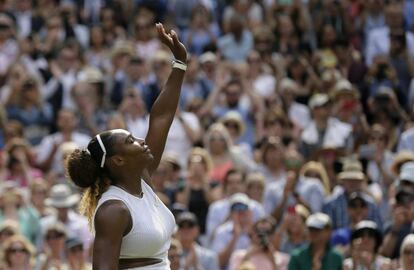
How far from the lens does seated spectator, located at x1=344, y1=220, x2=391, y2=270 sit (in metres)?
9.86

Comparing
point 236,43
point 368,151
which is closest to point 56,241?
point 368,151

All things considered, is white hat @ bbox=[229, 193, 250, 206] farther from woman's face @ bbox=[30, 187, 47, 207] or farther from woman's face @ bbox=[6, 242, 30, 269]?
woman's face @ bbox=[6, 242, 30, 269]

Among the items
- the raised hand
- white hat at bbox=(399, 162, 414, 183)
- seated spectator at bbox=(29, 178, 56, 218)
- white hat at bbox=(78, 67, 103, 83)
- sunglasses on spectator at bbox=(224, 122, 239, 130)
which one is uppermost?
the raised hand

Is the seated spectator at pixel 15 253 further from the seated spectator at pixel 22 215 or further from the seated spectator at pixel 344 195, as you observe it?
the seated spectator at pixel 344 195

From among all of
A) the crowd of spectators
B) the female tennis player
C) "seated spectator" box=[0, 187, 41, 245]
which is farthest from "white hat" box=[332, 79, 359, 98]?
the female tennis player

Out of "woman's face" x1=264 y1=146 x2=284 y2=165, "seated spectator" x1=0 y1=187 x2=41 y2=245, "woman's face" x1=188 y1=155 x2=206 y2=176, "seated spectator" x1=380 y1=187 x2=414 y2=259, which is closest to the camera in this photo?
"seated spectator" x1=380 y1=187 x2=414 y2=259

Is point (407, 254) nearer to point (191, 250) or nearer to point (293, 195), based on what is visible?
point (191, 250)

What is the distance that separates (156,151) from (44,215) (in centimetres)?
550

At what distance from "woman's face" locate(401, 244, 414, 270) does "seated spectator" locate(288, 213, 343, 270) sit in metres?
0.71

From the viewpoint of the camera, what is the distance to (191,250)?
10.6 metres

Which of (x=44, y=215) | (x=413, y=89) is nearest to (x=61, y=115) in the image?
(x=44, y=215)

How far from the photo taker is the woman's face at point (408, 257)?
31.1ft

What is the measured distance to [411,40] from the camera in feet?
54.1

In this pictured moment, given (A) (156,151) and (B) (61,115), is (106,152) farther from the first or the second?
(B) (61,115)
